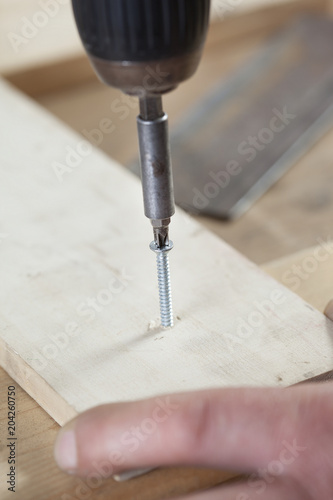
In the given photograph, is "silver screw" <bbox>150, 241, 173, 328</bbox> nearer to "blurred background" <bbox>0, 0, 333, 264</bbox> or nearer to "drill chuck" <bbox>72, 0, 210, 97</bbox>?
"drill chuck" <bbox>72, 0, 210, 97</bbox>

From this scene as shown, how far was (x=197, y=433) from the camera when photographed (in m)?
0.59

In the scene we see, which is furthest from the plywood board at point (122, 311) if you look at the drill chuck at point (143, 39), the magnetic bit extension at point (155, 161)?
the drill chuck at point (143, 39)

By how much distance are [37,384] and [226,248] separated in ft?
0.99

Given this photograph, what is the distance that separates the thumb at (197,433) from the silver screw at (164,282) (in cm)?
15

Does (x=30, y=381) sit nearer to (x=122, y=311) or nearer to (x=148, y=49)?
(x=122, y=311)

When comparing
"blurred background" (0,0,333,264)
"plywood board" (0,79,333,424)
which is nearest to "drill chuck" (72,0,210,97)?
"plywood board" (0,79,333,424)

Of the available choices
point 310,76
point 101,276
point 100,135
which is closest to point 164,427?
point 101,276

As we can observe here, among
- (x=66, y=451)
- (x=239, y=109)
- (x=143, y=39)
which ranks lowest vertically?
(x=239, y=109)

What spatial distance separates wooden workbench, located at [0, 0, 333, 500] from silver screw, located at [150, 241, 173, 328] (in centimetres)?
17

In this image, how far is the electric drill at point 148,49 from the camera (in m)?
0.53

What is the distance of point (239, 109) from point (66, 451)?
948mm

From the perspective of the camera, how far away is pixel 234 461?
604mm

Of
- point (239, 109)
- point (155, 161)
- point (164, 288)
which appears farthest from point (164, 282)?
point (239, 109)

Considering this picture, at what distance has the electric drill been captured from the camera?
0.53m
